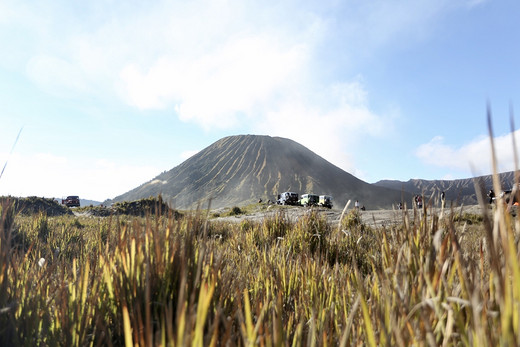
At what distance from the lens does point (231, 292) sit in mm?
2031

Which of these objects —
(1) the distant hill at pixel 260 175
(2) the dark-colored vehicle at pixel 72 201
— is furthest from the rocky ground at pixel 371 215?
(1) the distant hill at pixel 260 175

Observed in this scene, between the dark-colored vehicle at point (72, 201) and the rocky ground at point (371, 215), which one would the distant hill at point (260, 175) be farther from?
the rocky ground at point (371, 215)

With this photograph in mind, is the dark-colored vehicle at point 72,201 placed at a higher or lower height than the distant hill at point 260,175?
lower

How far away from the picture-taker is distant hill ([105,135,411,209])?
123 meters

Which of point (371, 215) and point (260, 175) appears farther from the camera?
point (260, 175)

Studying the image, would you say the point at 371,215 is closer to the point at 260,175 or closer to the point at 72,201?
the point at 72,201

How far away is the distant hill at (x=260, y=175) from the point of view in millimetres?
123031

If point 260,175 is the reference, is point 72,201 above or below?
below

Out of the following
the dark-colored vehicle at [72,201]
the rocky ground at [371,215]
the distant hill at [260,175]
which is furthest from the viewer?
the distant hill at [260,175]

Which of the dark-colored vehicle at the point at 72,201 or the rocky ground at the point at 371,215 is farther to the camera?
the dark-colored vehicle at the point at 72,201

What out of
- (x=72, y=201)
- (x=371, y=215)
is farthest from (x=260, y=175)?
(x=371, y=215)

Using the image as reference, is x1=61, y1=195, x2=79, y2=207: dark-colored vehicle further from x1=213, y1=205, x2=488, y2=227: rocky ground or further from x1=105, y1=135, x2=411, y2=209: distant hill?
x1=105, y1=135, x2=411, y2=209: distant hill

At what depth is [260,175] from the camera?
136 meters

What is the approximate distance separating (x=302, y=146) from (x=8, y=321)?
589 ft
